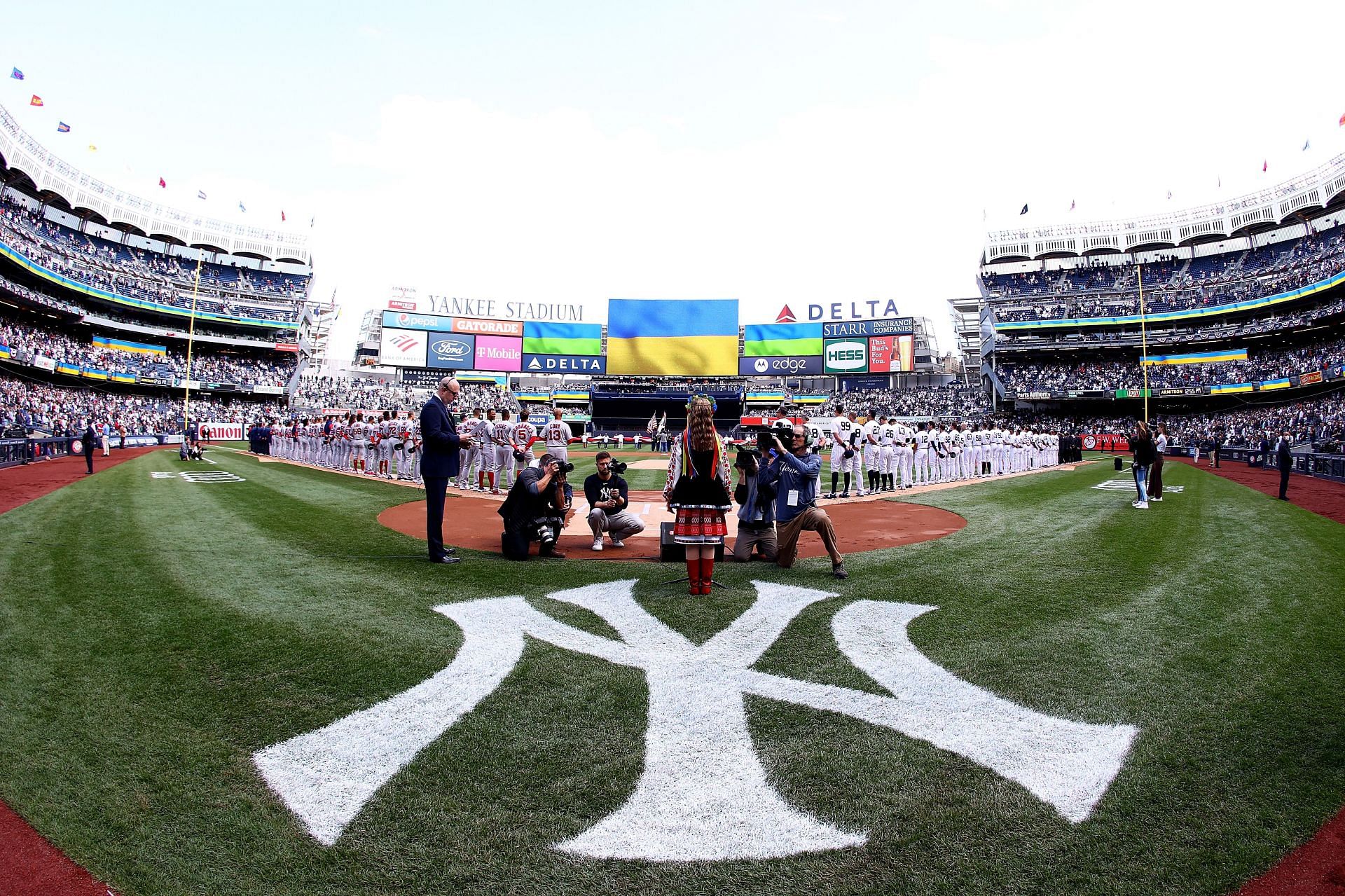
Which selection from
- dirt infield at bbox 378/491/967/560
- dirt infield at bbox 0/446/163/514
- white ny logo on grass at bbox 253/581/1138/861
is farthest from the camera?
dirt infield at bbox 0/446/163/514

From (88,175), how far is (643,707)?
73257 millimetres

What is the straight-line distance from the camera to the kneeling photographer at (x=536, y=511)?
833 centimetres

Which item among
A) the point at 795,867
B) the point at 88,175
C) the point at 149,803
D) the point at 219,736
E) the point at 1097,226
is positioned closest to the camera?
the point at 795,867

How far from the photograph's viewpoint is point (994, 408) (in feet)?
203

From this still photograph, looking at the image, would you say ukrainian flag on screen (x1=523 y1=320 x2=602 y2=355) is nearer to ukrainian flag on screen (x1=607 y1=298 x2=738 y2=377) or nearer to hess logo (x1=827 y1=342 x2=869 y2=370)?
ukrainian flag on screen (x1=607 y1=298 x2=738 y2=377)

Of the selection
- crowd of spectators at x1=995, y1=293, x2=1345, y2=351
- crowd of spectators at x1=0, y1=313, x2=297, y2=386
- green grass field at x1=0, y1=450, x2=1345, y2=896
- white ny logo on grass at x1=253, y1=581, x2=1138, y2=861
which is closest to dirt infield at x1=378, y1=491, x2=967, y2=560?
green grass field at x1=0, y1=450, x2=1345, y2=896

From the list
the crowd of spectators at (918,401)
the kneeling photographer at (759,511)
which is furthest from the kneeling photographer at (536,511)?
the crowd of spectators at (918,401)

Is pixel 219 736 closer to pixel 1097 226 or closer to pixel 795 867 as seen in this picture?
pixel 795 867

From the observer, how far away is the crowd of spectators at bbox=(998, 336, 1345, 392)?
46938 mm

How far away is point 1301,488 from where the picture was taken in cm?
1898

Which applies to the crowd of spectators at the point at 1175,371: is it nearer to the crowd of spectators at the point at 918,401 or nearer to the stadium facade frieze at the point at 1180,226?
the crowd of spectators at the point at 918,401

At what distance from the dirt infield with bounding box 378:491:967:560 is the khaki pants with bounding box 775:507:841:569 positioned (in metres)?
0.96

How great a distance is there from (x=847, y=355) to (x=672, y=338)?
1735 centimetres

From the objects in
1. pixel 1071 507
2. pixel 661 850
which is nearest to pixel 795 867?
pixel 661 850
